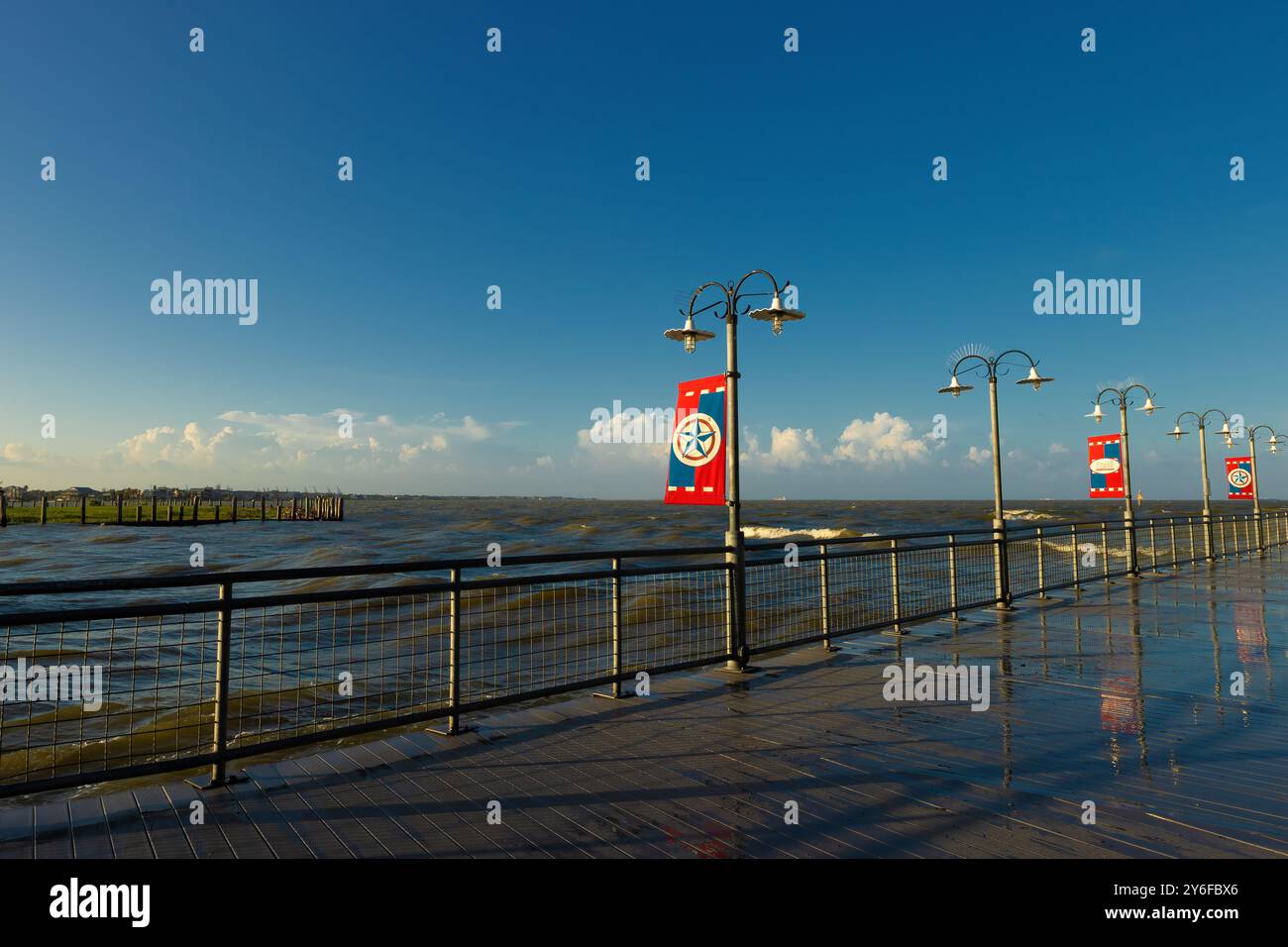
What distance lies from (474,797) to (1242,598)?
1356cm

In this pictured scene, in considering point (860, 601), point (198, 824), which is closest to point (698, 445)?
point (198, 824)

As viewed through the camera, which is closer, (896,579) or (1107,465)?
(896,579)

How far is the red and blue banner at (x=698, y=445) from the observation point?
288 inches

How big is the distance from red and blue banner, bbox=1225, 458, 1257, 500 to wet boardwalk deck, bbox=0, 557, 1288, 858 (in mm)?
23197

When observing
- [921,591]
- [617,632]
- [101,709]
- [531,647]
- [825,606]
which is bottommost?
[921,591]

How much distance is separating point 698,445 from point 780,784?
13.1 ft

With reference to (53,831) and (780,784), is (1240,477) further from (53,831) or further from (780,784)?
(53,831)

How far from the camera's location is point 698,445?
24.7ft

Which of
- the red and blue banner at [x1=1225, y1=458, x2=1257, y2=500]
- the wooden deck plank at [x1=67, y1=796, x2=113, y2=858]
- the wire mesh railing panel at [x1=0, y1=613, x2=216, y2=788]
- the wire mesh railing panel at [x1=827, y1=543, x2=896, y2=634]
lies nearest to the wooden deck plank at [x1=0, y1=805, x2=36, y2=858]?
the wooden deck plank at [x1=67, y1=796, x2=113, y2=858]

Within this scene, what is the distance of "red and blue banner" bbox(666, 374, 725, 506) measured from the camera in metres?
7.32
